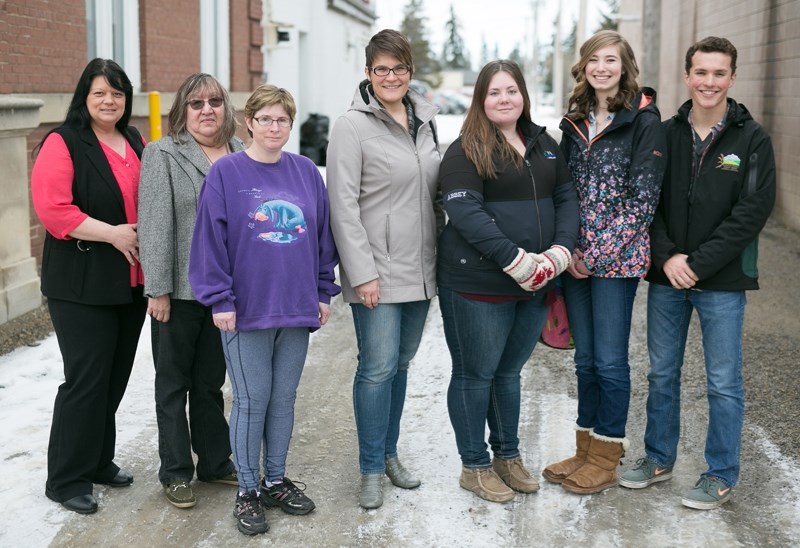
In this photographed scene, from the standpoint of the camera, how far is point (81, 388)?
426 centimetres

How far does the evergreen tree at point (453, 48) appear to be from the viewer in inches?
5773

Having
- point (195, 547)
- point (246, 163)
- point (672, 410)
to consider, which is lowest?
point (195, 547)

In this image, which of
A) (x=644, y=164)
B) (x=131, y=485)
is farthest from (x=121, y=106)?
(x=644, y=164)

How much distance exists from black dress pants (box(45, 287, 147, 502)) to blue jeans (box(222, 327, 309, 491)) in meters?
0.62

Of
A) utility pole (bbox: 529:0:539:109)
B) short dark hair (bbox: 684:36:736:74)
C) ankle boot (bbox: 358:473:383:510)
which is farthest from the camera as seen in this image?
utility pole (bbox: 529:0:539:109)

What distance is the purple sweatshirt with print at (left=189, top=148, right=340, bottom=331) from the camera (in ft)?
12.7

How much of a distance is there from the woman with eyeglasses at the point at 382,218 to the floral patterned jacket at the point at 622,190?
28.2 inches

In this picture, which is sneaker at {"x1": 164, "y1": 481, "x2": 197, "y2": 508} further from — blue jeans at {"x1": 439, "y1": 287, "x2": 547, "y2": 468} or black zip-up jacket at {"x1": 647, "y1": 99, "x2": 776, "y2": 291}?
black zip-up jacket at {"x1": 647, "y1": 99, "x2": 776, "y2": 291}

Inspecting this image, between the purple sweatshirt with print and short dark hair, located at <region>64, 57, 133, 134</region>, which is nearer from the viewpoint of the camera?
the purple sweatshirt with print

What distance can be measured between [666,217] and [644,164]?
316mm

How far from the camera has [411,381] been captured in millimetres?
6344

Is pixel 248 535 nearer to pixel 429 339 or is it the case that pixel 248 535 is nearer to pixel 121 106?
pixel 121 106

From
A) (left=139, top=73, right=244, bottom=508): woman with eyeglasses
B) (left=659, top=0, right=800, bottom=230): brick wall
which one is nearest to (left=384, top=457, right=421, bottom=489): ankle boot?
(left=139, top=73, right=244, bottom=508): woman with eyeglasses

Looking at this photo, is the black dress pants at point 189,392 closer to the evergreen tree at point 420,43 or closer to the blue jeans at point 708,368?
the blue jeans at point 708,368
